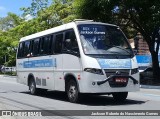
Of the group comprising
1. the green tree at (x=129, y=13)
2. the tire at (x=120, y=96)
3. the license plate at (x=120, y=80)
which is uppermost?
the green tree at (x=129, y=13)

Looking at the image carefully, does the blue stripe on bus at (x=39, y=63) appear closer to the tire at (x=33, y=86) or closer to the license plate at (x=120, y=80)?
the tire at (x=33, y=86)

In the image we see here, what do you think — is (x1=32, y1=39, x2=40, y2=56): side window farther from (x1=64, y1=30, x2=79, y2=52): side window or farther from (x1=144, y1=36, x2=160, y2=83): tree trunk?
(x1=144, y1=36, x2=160, y2=83): tree trunk

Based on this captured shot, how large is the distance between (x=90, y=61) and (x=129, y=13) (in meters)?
17.2

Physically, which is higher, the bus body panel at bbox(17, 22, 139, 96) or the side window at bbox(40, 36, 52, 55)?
the side window at bbox(40, 36, 52, 55)

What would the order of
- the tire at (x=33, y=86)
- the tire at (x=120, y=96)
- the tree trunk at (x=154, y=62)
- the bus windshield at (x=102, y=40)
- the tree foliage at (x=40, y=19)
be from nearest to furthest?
the bus windshield at (x=102, y=40) → the tire at (x=120, y=96) → the tire at (x=33, y=86) → the tree trunk at (x=154, y=62) → the tree foliage at (x=40, y=19)

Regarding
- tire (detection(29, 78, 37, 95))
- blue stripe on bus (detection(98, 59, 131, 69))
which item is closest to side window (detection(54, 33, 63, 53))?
blue stripe on bus (detection(98, 59, 131, 69))

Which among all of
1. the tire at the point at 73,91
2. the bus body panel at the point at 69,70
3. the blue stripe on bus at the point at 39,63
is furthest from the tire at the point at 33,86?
the tire at the point at 73,91

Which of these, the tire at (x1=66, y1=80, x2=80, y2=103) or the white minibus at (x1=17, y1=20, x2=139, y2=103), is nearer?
the white minibus at (x1=17, y1=20, x2=139, y2=103)

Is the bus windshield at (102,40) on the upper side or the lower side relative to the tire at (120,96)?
upper

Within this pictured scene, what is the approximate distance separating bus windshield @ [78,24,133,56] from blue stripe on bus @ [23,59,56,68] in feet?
7.71

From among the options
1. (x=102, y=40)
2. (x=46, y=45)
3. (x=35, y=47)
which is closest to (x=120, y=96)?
(x=102, y=40)

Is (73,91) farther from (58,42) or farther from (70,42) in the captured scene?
(58,42)

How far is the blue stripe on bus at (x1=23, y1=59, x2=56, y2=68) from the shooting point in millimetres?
16398

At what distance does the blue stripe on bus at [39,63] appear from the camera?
1640cm
